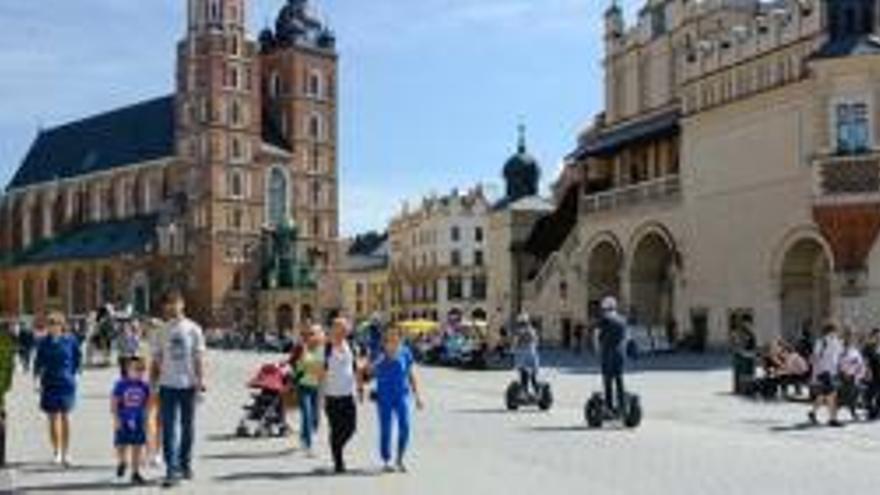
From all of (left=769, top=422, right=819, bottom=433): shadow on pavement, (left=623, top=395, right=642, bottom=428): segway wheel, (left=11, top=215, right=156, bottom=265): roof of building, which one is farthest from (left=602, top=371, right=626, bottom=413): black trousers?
(left=11, top=215, right=156, bottom=265): roof of building

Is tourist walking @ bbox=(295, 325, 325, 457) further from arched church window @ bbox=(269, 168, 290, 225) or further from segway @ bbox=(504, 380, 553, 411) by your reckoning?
arched church window @ bbox=(269, 168, 290, 225)

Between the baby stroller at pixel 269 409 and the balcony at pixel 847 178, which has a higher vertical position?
the balcony at pixel 847 178

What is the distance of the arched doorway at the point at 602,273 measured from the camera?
6750 centimetres

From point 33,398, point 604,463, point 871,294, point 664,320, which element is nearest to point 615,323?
point 604,463

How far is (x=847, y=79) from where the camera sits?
48.5 m

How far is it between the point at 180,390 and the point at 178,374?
16 cm

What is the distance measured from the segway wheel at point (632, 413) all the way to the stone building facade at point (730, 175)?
24937 millimetres

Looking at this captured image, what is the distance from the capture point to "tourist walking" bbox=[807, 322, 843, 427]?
84.8 ft

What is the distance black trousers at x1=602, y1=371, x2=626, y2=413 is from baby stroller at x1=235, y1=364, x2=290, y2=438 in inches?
171

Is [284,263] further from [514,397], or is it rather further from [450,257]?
[514,397]

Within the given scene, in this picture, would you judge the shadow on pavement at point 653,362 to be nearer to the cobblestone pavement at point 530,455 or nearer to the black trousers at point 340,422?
the cobblestone pavement at point 530,455

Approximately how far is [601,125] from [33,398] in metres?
42.1

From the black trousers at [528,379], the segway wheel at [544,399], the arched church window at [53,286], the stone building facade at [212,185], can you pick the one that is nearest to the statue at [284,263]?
the stone building facade at [212,185]

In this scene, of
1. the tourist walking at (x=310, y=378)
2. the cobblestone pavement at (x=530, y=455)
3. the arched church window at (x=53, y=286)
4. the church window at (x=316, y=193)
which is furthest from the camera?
the arched church window at (x=53, y=286)
